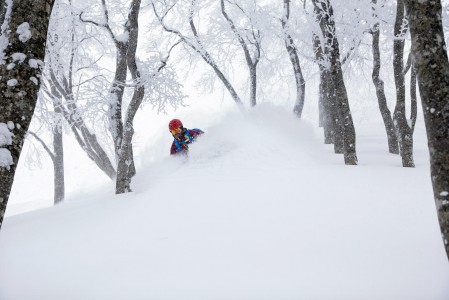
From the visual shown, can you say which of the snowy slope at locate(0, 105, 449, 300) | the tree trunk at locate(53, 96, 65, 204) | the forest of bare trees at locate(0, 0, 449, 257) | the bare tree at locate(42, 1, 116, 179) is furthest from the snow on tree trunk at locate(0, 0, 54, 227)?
the tree trunk at locate(53, 96, 65, 204)

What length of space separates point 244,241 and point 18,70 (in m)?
2.40

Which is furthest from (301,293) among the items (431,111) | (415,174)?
(415,174)

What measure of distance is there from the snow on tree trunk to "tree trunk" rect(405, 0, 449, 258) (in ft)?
8.73

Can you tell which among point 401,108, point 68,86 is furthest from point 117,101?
point 401,108

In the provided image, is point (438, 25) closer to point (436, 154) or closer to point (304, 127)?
point (436, 154)

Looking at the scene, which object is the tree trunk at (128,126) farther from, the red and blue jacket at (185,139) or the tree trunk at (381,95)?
the tree trunk at (381,95)

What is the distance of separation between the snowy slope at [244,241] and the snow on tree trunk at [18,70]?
1.18 m

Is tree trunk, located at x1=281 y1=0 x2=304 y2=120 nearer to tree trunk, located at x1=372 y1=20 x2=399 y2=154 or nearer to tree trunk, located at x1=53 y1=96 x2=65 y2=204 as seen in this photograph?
tree trunk, located at x1=372 y1=20 x2=399 y2=154

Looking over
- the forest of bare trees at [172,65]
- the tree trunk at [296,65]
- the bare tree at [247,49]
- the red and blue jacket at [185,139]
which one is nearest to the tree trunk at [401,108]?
the forest of bare trees at [172,65]

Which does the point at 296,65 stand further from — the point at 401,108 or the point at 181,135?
the point at 181,135

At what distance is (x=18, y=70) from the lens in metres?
2.69

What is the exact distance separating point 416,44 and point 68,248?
3650mm

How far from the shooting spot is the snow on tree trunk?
2.63m

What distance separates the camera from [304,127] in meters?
9.70
